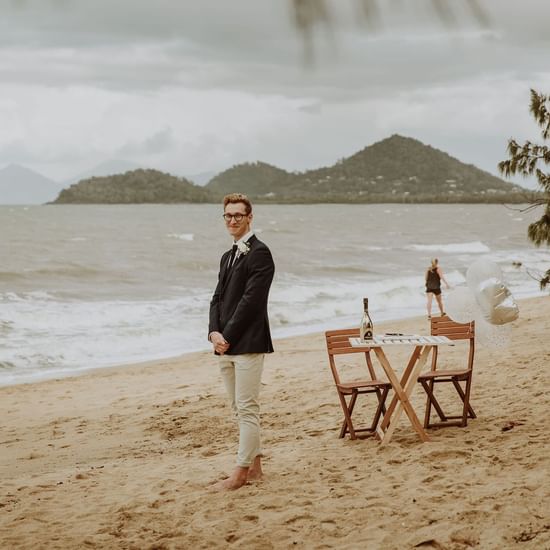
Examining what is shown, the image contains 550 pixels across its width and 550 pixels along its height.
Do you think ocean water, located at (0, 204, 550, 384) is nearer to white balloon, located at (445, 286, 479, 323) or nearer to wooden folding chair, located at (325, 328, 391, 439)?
white balloon, located at (445, 286, 479, 323)

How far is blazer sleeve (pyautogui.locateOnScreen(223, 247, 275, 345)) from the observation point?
196 inches

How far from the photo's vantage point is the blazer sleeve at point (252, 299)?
4.98 m

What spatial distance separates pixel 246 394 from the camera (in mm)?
5074

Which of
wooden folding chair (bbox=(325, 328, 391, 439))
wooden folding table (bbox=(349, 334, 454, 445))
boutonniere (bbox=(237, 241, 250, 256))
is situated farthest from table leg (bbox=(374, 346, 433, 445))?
boutonniere (bbox=(237, 241, 250, 256))

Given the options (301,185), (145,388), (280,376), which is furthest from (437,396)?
(301,185)

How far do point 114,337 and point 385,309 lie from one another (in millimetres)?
8377

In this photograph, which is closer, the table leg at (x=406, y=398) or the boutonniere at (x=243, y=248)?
the boutonniere at (x=243, y=248)

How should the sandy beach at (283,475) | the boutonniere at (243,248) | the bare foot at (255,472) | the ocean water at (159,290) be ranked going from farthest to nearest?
1. the ocean water at (159,290)
2. the bare foot at (255,472)
3. the boutonniere at (243,248)
4. the sandy beach at (283,475)

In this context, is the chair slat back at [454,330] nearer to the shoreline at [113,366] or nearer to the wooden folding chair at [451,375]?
the wooden folding chair at [451,375]

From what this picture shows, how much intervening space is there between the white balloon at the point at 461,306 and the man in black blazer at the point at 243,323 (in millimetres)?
1835

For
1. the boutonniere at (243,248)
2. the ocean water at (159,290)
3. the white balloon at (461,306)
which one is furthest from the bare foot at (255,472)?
the ocean water at (159,290)

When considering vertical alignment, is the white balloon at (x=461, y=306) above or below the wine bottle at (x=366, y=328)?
above

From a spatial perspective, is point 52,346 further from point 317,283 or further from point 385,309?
point 317,283

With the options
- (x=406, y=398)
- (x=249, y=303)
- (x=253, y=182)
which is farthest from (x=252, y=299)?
(x=253, y=182)
